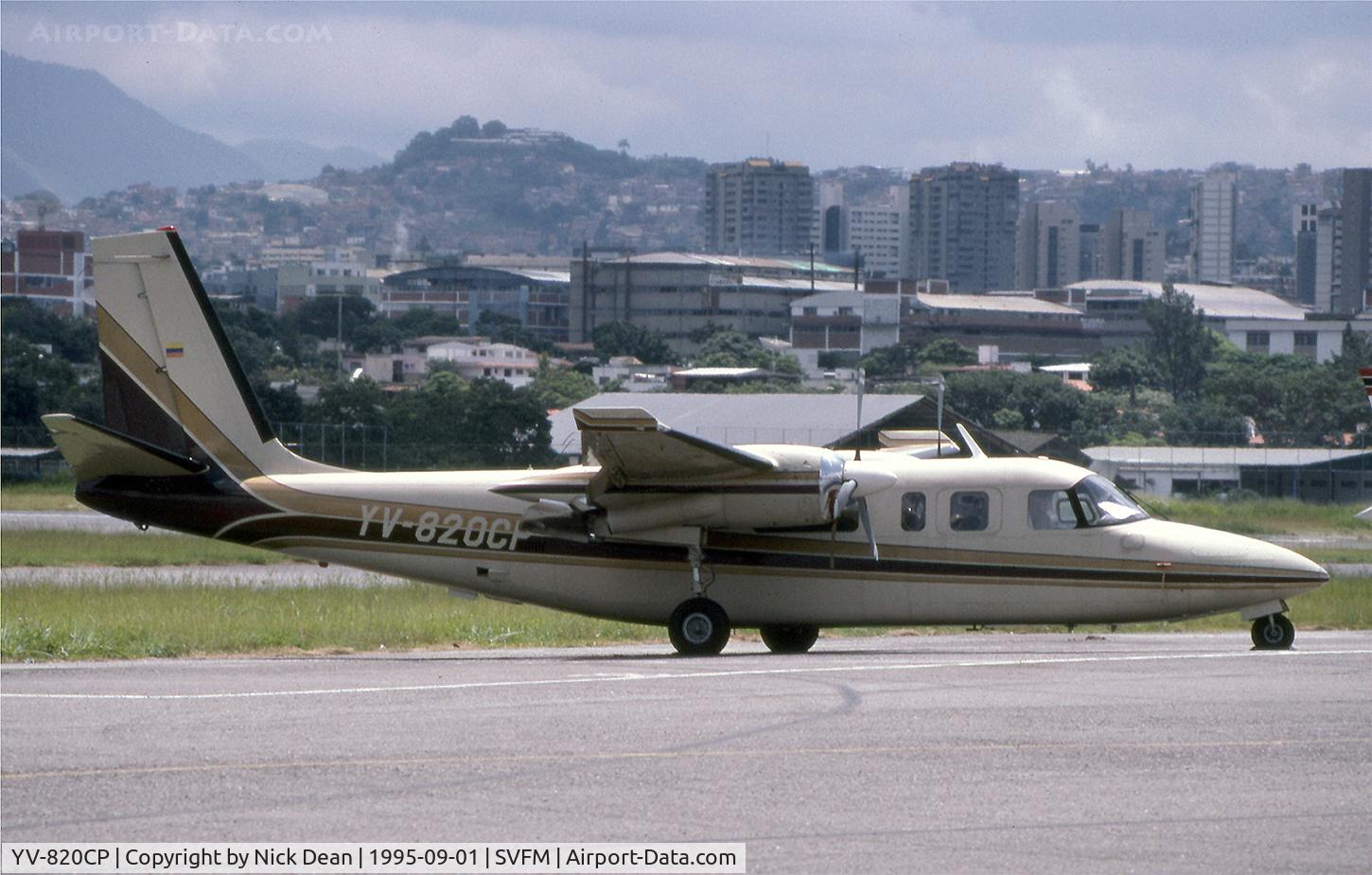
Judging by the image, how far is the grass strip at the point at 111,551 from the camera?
37.1 m

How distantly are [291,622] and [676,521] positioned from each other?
6.03 m

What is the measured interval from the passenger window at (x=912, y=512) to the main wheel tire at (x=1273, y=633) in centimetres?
373

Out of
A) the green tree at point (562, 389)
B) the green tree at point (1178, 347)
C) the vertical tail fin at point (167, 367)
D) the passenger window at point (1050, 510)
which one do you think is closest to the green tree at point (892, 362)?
the green tree at point (562, 389)

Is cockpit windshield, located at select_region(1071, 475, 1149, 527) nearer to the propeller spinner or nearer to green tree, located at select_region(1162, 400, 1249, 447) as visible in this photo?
the propeller spinner

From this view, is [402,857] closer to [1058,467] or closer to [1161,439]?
[1058,467]

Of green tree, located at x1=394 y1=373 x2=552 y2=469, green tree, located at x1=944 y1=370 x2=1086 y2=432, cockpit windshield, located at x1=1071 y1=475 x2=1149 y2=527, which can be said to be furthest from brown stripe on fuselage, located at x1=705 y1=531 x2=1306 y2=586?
green tree, located at x1=944 y1=370 x2=1086 y2=432

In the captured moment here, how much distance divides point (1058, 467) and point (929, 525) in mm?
1589

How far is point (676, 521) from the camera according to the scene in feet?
59.9

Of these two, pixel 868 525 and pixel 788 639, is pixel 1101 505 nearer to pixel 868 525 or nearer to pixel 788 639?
pixel 868 525

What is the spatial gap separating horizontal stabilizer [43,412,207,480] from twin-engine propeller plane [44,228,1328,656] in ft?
0.09

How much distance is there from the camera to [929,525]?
18469mm

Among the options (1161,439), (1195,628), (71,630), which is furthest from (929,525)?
(1161,439)

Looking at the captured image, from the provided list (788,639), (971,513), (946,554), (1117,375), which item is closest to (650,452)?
(788,639)

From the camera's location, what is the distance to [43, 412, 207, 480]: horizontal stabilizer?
58.4 ft
